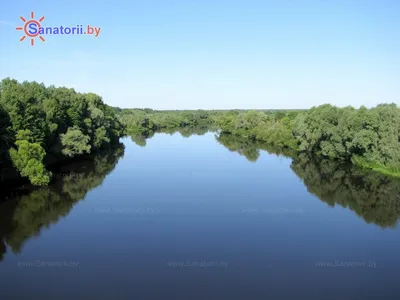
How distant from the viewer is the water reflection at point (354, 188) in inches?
1156

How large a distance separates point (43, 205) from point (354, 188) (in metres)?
29.0

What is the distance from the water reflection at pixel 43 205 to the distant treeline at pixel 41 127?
216 centimetres

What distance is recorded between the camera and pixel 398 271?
19.3 metres

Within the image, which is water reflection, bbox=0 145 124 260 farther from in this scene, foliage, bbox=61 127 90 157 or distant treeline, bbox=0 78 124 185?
foliage, bbox=61 127 90 157

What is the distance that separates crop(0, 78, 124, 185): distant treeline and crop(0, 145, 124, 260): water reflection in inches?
84.9

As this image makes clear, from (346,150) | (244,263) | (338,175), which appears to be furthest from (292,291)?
(346,150)

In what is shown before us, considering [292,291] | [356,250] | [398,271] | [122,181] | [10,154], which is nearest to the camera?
[292,291]

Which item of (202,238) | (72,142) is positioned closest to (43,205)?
(202,238)

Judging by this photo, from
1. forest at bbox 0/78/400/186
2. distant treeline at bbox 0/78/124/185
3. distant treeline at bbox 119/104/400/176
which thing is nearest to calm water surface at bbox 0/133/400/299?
distant treeline at bbox 0/78/124/185

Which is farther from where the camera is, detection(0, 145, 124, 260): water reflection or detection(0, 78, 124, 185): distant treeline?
detection(0, 78, 124, 185): distant treeline

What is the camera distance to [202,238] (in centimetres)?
2311

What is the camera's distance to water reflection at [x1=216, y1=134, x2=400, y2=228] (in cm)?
2938

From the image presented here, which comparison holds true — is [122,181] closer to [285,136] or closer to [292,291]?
[292,291]

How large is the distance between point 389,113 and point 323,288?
3363 centimetres
